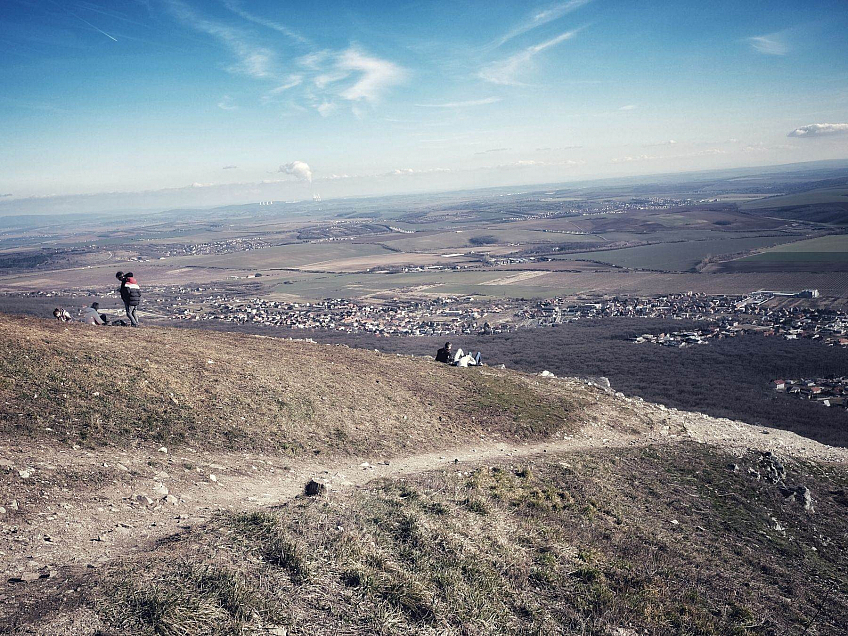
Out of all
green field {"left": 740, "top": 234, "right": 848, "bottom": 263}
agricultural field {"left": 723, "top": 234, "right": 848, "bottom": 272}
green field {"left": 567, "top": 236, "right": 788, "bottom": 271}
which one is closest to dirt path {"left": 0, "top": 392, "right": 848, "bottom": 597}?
agricultural field {"left": 723, "top": 234, "right": 848, "bottom": 272}

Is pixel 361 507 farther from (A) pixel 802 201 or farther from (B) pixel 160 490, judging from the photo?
(A) pixel 802 201

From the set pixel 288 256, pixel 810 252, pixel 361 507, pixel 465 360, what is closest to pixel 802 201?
pixel 810 252

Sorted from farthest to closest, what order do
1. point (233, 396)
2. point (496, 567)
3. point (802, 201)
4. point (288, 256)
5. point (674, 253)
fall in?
point (802, 201)
point (288, 256)
point (674, 253)
point (233, 396)
point (496, 567)

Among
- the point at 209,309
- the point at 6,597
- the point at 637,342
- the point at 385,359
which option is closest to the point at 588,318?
the point at 637,342

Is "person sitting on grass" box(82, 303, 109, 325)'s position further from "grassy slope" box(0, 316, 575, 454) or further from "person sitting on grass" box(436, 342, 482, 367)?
"person sitting on grass" box(436, 342, 482, 367)

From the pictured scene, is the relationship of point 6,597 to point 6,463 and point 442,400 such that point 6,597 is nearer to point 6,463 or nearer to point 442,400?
point 6,463

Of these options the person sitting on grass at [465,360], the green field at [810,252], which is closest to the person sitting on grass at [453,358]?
the person sitting on grass at [465,360]
